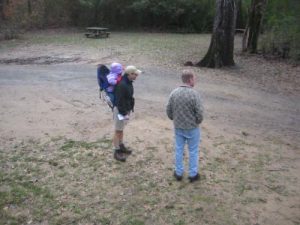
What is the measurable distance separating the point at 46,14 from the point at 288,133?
24.9 meters

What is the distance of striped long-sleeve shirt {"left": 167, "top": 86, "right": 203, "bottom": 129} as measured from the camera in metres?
6.14

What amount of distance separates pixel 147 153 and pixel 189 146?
53.4 inches

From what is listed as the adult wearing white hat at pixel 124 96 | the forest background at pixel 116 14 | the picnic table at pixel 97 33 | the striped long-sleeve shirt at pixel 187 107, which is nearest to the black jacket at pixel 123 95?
the adult wearing white hat at pixel 124 96

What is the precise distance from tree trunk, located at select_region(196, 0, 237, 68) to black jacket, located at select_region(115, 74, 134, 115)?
9.77 m

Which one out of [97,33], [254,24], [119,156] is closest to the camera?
[119,156]

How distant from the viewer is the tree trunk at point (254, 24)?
62.9 feet

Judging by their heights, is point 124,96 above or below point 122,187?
above

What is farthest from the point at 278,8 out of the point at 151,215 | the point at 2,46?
the point at 151,215

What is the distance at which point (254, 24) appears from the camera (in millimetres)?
19547

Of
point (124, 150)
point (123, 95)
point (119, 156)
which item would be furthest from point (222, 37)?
point (123, 95)

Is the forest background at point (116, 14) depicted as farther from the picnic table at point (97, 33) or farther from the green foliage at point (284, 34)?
the green foliage at point (284, 34)

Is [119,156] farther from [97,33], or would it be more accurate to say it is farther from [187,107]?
[97,33]

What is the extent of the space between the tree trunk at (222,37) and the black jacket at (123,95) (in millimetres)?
9768

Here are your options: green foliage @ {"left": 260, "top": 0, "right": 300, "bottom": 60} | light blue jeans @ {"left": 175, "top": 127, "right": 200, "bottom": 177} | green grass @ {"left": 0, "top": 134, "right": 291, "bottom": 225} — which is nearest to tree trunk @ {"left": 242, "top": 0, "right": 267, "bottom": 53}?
green foliage @ {"left": 260, "top": 0, "right": 300, "bottom": 60}
